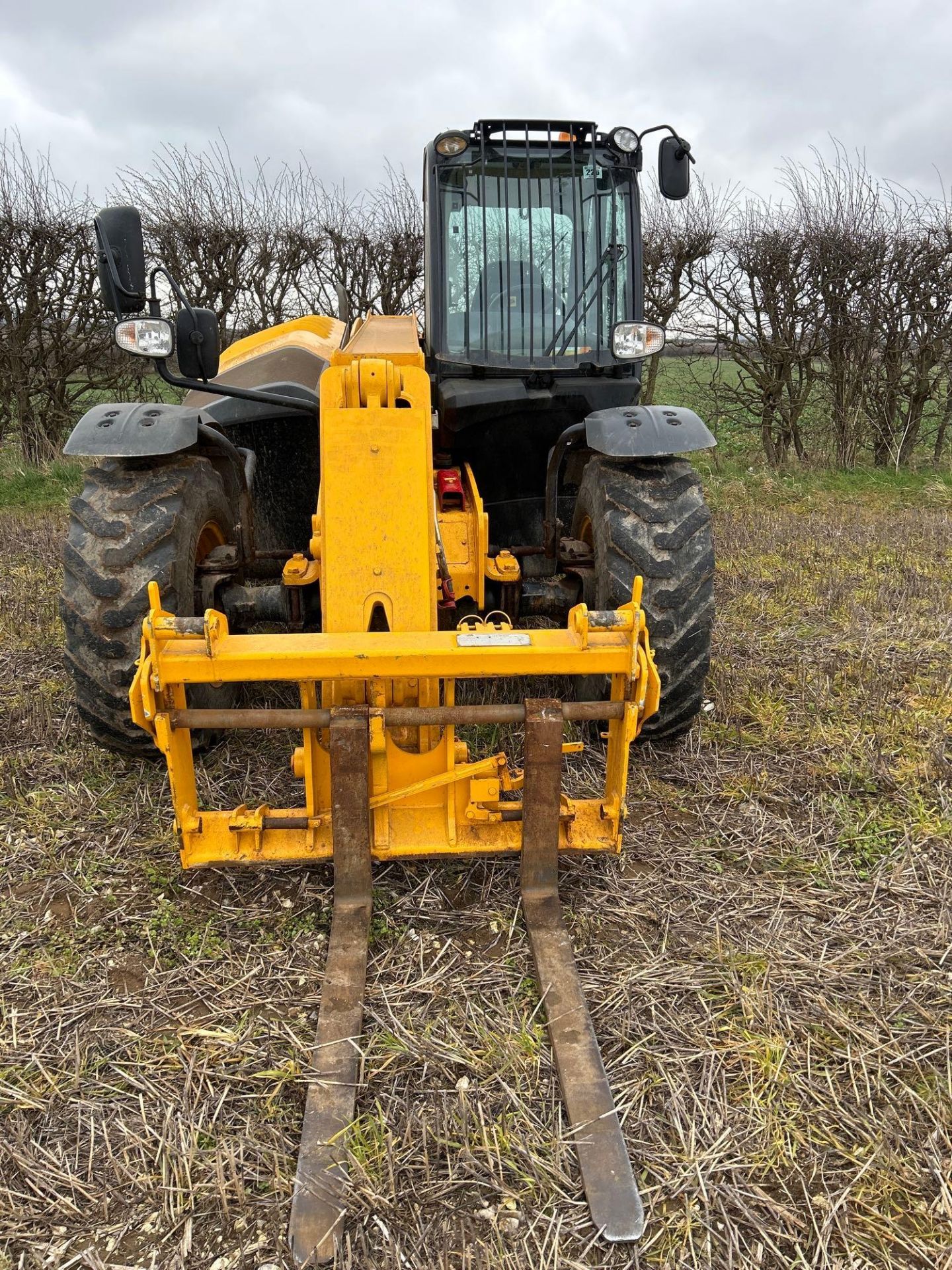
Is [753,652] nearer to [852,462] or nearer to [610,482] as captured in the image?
[610,482]

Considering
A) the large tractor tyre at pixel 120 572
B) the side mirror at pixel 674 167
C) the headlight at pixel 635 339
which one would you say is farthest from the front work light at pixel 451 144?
the large tractor tyre at pixel 120 572

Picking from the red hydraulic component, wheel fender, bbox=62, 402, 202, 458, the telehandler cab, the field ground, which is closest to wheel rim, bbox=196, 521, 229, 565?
the telehandler cab

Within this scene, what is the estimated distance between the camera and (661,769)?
345cm

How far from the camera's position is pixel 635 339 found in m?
3.47

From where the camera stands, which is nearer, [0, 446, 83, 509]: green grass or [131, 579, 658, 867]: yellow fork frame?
[131, 579, 658, 867]: yellow fork frame

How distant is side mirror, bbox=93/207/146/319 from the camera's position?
2.65 metres

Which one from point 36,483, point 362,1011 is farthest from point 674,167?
point 36,483

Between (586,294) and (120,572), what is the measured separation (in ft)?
7.83

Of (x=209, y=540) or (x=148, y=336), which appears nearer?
(x=148, y=336)

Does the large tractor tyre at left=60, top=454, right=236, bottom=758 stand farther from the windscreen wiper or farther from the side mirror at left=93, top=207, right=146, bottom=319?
the windscreen wiper

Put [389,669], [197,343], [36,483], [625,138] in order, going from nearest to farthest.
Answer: [389,669], [197,343], [625,138], [36,483]

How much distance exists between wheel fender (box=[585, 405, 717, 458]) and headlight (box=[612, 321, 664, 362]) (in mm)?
259

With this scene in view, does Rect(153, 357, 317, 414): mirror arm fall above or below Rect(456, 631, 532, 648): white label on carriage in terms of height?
above

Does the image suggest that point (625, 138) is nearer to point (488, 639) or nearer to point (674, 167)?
point (674, 167)
